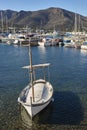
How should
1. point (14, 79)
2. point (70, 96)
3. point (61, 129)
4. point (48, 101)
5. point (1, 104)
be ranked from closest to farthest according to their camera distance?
point (61, 129) → point (48, 101) → point (1, 104) → point (70, 96) → point (14, 79)

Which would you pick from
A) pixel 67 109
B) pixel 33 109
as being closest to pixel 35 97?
pixel 33 109

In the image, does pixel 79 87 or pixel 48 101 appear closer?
pixel 48 101

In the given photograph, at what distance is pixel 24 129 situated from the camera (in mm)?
28594

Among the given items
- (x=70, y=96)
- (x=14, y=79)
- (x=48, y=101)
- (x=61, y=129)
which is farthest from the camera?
(x=14, y=79)

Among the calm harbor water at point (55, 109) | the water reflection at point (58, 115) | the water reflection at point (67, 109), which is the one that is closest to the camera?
the calm harbor water at point (55, 109)

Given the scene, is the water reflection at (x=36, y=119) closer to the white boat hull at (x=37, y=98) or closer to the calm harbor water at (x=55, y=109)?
the calm harbor water at (x=55, y=109)

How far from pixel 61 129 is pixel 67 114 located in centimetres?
426

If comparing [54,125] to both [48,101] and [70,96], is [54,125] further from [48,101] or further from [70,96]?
[70,96]

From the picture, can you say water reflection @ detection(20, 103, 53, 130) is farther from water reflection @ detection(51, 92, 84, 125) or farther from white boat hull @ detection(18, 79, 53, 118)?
white boat hull @ detection(18, 79, 53, 118)

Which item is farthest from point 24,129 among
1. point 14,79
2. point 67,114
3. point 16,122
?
point 14,79

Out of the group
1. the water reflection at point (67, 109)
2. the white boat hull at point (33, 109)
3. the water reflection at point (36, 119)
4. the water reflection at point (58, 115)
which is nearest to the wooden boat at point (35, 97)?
the white boat hull at point (33, 109)

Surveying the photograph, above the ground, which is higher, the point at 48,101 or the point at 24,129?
the point at 48,101

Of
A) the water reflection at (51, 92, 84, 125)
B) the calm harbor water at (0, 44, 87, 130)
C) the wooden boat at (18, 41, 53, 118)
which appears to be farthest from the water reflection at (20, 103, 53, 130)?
the wooden boat at (18, 41, 53, 118)

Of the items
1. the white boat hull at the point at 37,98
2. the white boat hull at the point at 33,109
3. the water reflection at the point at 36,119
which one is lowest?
the water reflection at the point at 36,119
